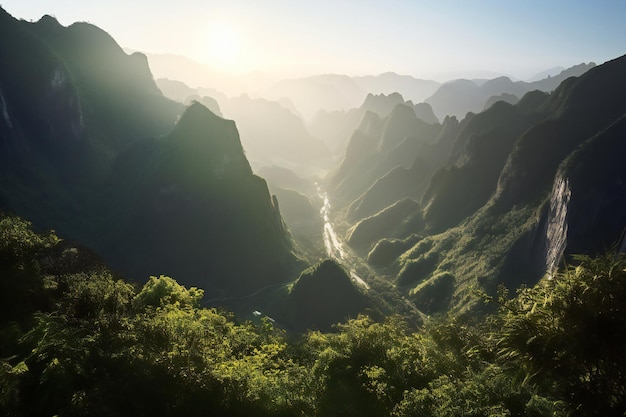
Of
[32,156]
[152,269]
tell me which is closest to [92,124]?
[32,156]

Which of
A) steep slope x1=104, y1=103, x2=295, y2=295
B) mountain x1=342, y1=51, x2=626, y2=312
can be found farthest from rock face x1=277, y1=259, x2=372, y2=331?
mountain x1=342, y1=51, x2=626, y2=312

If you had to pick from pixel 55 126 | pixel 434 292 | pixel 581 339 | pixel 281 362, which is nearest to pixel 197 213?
pixel 55 126

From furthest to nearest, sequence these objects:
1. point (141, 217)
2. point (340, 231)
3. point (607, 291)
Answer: point (340, 231)
point (141, 217)
point (607, 291)

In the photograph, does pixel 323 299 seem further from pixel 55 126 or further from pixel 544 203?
pixel 55 126

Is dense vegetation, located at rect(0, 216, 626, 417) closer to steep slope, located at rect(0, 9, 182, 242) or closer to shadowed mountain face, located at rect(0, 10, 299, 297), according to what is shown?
steep slope, located at rect(0, 9, 182, 242)

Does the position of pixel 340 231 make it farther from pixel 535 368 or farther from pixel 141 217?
pixel 535 368
